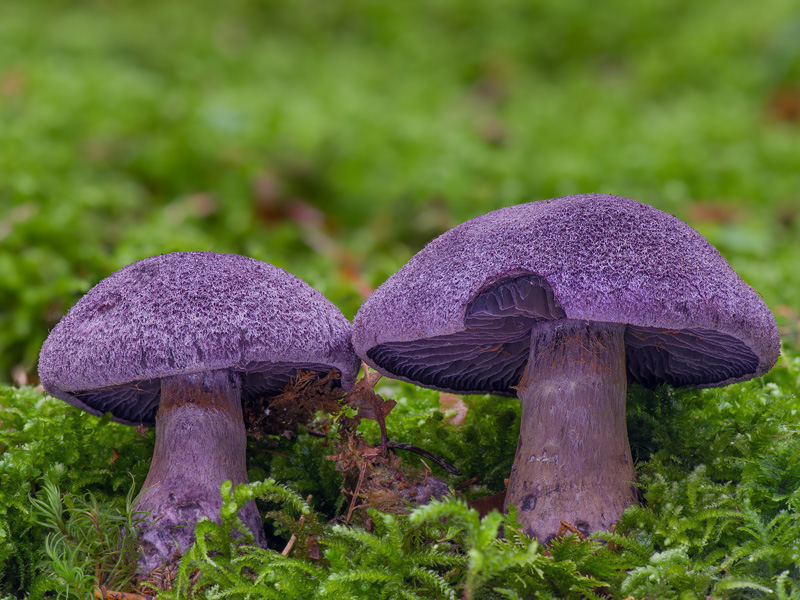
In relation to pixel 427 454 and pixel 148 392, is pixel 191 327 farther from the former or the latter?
pixel 427 454

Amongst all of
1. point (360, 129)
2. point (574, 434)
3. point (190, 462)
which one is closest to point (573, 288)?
point (574, 434)

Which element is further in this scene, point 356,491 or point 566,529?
point 356,491

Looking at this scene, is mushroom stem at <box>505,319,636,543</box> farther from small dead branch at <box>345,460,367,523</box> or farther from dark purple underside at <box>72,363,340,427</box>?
dark purple underside at <box>72,363,340,427</box>

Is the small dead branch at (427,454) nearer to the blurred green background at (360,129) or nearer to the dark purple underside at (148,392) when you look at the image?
the dark purple underside at (148,392)

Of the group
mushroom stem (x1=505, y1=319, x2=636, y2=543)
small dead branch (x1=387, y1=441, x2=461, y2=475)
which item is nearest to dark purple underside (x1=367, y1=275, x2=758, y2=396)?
mushroom stem (x1=505, y1=319, x2=636, y2=543)

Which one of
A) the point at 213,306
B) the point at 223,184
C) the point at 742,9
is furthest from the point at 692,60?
the point at 213,306

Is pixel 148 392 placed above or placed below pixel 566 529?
above

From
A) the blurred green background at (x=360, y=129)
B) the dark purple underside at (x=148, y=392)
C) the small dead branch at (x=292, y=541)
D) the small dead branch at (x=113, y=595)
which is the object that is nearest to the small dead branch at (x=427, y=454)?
the dark purple underside at (x=148, y=392)
